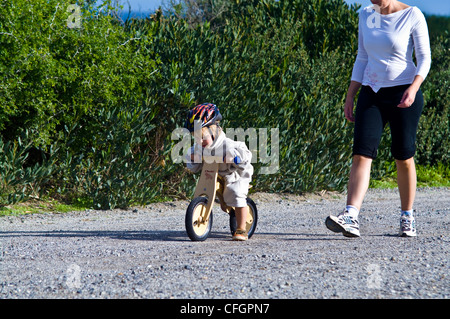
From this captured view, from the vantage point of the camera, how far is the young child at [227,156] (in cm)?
524

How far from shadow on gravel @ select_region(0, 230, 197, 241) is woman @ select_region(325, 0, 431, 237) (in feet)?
4.81

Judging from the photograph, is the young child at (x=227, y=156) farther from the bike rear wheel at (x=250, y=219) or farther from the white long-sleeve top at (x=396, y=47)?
the white long-sleeve top at (x=396, y=47)

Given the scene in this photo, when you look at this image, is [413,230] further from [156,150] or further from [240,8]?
[240,8]

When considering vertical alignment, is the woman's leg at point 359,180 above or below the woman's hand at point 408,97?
below

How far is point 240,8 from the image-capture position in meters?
13.1

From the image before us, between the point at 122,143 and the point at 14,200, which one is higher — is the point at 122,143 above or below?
above

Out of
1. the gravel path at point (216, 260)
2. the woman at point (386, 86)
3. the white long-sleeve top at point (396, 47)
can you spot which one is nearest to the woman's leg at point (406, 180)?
the woman at point (386, 86)

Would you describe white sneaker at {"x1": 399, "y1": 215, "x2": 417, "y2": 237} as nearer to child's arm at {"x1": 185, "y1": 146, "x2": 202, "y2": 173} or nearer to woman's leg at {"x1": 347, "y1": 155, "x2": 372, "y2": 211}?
woman's leg at {"x1": 347, "y1": 155, "x2": 372, "y2": 211}

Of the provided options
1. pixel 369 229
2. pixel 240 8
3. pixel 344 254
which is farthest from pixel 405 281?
pixel 240 8

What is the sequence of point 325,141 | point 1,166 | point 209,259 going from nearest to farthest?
point 209,259 → point 1,166 → point 325,141

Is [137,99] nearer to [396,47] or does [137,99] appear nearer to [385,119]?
[385,119]

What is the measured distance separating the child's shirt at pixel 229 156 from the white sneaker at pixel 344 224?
2.77ft

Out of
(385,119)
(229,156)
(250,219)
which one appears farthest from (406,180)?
(229,156)

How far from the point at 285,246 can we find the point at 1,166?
12.2ft
